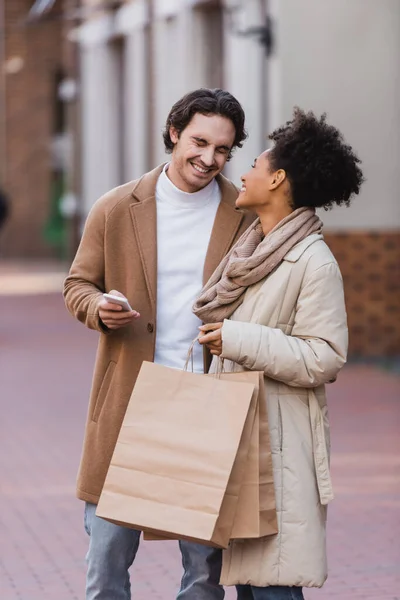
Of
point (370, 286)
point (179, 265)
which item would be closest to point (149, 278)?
point (179, 265)

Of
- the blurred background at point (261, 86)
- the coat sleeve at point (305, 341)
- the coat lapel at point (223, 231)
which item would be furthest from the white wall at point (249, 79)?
the coat sleeve at point (305, 341)

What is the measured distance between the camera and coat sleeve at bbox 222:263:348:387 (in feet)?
12.0

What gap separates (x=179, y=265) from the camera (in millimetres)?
4094

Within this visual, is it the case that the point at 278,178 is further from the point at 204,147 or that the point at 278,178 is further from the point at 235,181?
the point at 235,181

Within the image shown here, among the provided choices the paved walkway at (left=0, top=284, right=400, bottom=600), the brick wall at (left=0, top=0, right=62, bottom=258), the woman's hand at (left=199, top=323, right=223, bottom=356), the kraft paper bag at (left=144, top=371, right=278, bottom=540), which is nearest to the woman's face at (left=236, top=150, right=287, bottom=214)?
the woman's hand at (left=199, top=323, right=223, bottom=356)

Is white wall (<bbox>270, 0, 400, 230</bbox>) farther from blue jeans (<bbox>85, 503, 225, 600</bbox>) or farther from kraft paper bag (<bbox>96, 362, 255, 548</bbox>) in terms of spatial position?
kraft paper bag (<bbox>96, 362, 255, 548</bbox>)

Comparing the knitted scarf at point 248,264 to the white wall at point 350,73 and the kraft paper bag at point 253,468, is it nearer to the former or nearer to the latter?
the kraft paper bag at point 253,468

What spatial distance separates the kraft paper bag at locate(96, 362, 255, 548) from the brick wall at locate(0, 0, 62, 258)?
30751 mm

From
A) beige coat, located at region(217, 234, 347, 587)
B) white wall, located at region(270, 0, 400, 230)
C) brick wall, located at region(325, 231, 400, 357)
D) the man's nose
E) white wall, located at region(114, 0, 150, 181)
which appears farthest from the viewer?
white wall, located at region(114, 0, 150, 181)

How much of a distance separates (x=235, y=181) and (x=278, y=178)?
1120 cm

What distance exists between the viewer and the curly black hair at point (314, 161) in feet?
12.2

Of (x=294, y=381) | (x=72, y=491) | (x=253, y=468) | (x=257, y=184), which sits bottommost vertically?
(x=72, y=491)

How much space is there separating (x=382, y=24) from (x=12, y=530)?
753 centimetres

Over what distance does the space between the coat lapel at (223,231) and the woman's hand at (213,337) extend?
356 mm
